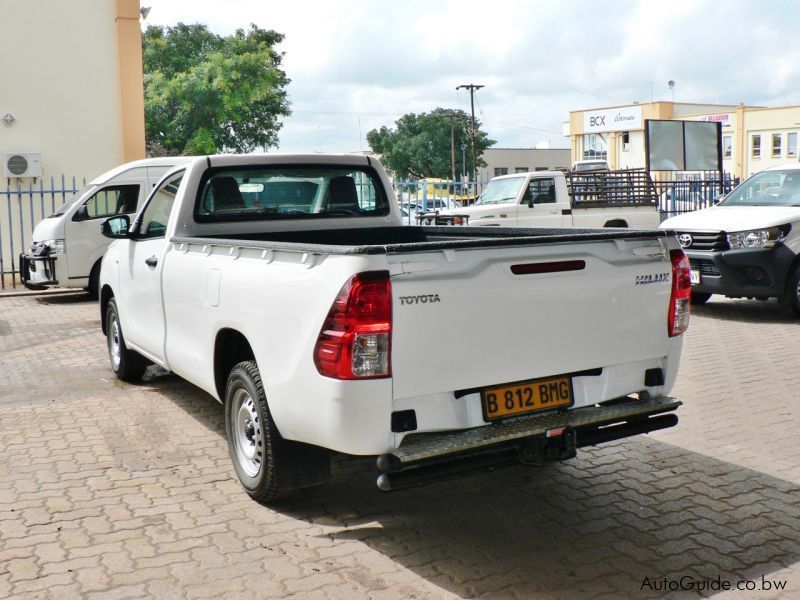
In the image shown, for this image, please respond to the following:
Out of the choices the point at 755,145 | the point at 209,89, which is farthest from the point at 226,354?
the point at 755,145

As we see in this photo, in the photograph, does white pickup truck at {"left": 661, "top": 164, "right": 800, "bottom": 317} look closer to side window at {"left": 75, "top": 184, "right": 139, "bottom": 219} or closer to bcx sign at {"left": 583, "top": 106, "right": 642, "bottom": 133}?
side window at {"left": 75, "top": 184, "right": 139, "bottom": 219}

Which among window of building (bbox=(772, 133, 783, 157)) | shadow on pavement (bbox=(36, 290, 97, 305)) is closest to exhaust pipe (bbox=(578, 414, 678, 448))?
shadow on pavement (bbox=(36, 290, 97, 305))

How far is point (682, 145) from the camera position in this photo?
23.4m

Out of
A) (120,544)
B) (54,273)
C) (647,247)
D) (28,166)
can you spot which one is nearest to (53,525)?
(120,544)

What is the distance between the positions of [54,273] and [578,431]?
11.3 m

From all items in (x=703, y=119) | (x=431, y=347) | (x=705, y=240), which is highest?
(x=703, y=119)

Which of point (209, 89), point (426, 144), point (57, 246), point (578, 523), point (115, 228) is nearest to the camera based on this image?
point (578, 523)

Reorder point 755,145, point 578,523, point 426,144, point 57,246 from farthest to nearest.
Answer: point 426,144
point 755,145
point 57,246
point 578,523

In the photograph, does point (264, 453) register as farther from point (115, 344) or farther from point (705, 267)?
point (705, 267)

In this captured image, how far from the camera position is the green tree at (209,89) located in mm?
43125

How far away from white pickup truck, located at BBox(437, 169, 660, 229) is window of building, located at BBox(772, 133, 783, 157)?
5034cm

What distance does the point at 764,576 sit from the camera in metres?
3.87

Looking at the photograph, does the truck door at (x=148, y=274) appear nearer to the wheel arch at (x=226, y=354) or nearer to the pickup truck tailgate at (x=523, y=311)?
the wheel arch at (x=226, y=354)
